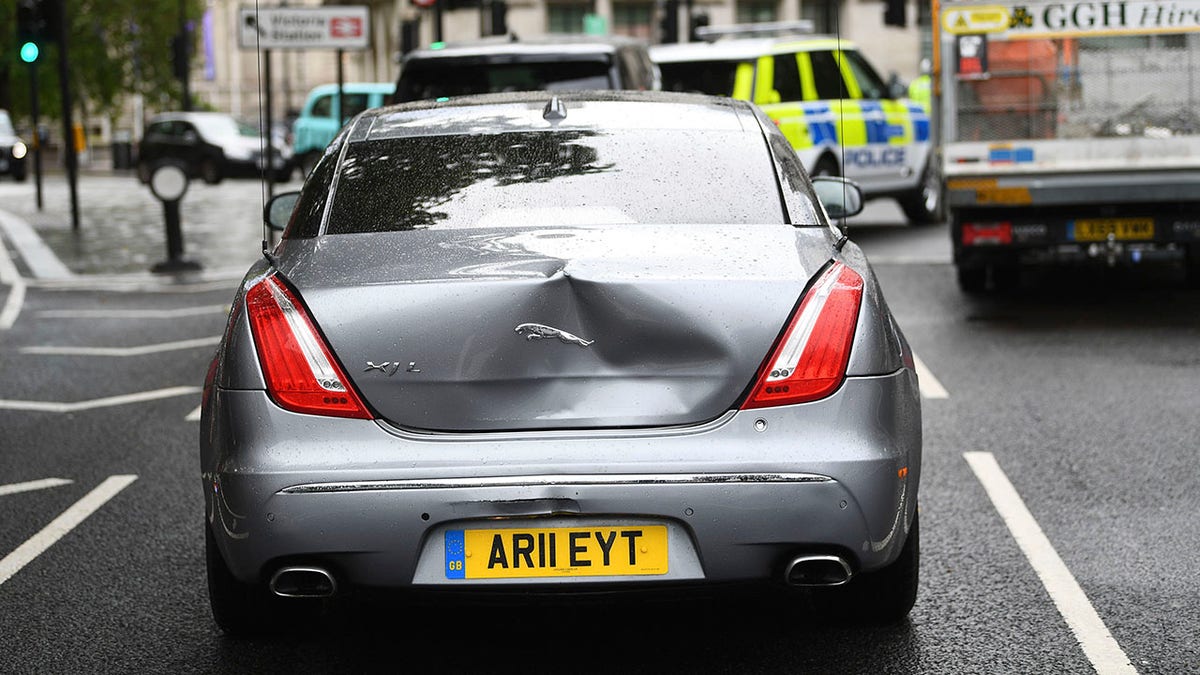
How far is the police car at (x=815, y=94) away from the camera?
17.2m

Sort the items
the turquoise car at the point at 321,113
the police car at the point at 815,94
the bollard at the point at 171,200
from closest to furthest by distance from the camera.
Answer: the bollard at the point at 171,200 < the police car at the point at 815,94 < the turquoise car at the point at 321,113

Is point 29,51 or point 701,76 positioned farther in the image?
point 29,51

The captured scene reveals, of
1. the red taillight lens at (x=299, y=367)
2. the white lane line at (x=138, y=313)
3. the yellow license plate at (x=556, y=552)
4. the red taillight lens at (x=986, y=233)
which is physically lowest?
the white lane line at (x=138, y=313)

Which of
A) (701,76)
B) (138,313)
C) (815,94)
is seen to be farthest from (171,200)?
(815,94)

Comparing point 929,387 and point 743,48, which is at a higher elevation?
point 743,48

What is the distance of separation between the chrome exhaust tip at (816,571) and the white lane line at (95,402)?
5743 mm

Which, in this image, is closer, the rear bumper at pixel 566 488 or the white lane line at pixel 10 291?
the rear bumper at pixel 566 488

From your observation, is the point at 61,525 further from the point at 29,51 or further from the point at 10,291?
the point at 29,51

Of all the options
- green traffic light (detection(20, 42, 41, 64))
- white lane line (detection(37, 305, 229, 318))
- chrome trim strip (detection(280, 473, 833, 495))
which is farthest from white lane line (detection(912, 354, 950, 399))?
green traffic light (detection(20, 42, 41, 64))

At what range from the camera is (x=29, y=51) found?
23.7 m

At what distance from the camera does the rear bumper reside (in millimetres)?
3998

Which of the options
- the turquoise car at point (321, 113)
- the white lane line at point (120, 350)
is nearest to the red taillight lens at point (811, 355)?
the white lane line at point (120, 350)

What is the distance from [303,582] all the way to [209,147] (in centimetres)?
3679

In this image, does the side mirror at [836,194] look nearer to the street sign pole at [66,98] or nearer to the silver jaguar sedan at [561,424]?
the silver jaguar sedan at [561,424]
